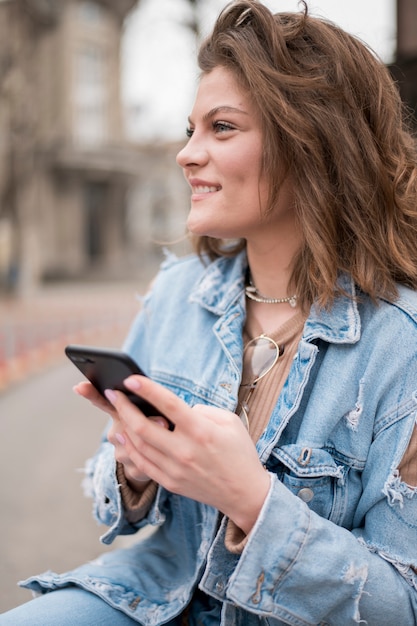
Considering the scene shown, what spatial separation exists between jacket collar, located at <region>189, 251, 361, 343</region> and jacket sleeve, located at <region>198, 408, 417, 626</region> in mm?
339

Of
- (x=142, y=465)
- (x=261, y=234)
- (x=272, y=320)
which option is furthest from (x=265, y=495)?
(x=261, y=234)

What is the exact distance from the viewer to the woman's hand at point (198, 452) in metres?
1.39

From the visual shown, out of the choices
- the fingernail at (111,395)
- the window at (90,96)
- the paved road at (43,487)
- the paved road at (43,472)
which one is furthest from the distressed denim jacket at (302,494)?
the window at (90,96)

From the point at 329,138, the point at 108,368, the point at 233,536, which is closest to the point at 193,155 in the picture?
the point at 329,138

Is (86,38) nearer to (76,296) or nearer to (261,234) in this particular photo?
(76,296)

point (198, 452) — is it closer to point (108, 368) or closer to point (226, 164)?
point (108, 368)

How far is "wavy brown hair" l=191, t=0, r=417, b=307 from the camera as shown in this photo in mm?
1851

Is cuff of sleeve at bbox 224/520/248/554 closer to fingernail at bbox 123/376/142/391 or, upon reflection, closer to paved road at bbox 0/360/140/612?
fingernail at bbox 123/376/142/391

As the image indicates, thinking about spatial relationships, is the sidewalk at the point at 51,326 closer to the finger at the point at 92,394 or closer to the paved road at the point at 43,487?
the paved road at the point at 43,487

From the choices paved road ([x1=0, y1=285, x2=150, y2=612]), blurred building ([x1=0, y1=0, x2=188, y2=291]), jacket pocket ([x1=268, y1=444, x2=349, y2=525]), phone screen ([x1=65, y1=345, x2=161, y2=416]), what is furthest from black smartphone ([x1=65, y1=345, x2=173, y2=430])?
blurred building ([x1=0, y1=0, x2=188, y2=291])

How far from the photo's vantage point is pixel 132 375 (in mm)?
1425

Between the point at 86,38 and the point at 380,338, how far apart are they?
36.4 metres

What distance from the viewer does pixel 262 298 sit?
6.98ft

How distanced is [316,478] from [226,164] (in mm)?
817
